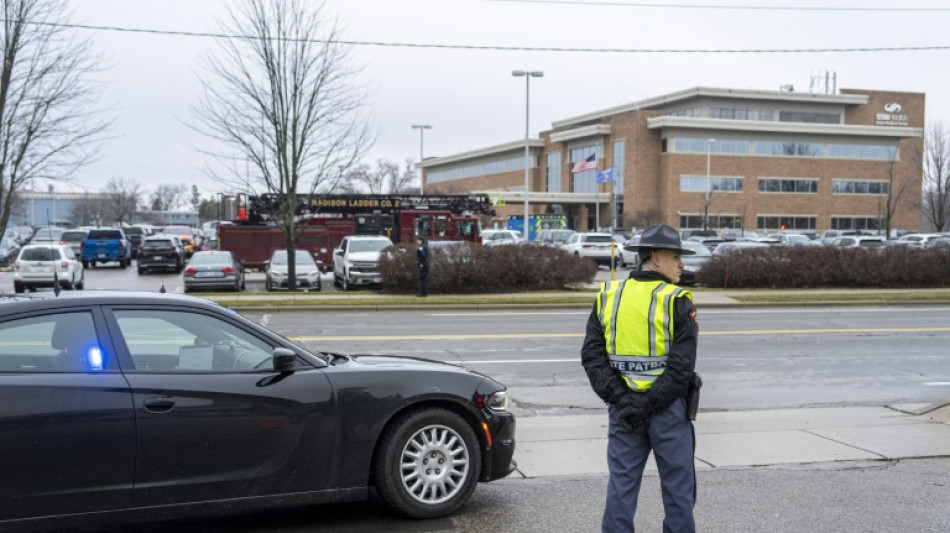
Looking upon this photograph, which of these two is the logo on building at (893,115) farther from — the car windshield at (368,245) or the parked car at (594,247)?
the car windshield at (368,245)

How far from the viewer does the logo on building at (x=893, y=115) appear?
306ft

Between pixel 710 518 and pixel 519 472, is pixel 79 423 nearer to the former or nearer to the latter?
pixel 519 472

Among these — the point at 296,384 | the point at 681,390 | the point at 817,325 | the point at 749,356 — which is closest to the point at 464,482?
the point at 296,384

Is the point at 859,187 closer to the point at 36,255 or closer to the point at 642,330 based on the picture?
the point at 36,255

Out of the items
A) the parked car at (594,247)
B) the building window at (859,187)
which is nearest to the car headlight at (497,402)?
the parked car at (594,247)

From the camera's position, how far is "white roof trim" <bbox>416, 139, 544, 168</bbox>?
102m

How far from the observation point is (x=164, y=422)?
488 centimetres

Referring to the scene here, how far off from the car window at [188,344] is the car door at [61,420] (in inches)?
7.3

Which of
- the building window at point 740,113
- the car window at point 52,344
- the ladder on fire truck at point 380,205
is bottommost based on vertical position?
the car window at point 52,344

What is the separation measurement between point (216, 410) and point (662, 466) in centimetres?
255

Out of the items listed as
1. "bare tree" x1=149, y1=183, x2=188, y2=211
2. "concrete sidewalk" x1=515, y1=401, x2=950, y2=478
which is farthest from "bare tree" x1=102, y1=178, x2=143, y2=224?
"concrete sidewalk" x1=515, y1=401, x2=950, y2=478

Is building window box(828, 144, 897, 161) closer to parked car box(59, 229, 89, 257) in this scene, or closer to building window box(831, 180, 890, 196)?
building window box(831, 180, 890, 196)

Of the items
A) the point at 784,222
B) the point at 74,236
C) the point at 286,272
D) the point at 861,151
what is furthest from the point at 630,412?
the point at 861,151

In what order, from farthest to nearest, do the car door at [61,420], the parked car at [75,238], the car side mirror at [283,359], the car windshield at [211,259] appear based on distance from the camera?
1. the parked car at [75,238]
2. the car windshield at [211,259]
3. the car side mirror at [283,359]
4. the car door at [61,420]
